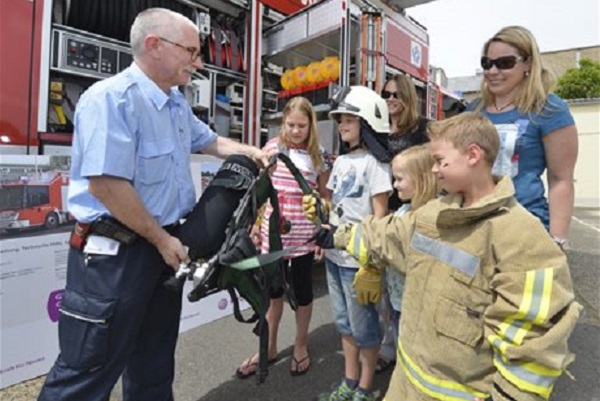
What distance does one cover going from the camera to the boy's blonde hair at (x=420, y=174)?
1.91m

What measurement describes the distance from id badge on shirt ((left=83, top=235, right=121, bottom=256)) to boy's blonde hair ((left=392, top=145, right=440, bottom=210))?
1196 mm

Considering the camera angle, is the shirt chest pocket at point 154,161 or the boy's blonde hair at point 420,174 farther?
the boy's blonde hair at point 420,174

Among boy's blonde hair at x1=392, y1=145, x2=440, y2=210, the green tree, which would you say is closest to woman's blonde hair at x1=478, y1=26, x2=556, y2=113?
boy's blonde hair at x1=392, y1=145, x2=440, y2=210

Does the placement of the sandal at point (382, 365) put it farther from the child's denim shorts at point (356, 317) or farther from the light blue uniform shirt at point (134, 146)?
the light blue uniform shirt at point (134, 146)

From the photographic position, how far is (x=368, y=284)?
2062 mm

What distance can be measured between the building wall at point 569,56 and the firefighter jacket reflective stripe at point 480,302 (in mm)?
43666

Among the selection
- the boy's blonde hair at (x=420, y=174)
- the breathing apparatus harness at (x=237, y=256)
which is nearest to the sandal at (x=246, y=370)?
the breathing apparatus harness at (x=237, y=256)

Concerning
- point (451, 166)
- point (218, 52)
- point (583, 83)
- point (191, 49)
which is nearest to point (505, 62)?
point (451, 166)

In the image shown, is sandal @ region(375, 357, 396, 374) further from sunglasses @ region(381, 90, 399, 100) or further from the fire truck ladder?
the fire truck ladder

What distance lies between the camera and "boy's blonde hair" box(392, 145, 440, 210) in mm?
1911

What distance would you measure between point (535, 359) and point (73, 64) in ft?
9.66

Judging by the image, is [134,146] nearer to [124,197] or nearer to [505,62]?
[124,197]

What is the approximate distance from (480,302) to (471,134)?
0.52 metres

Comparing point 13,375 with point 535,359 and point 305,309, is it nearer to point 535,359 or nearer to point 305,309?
point 305,309
